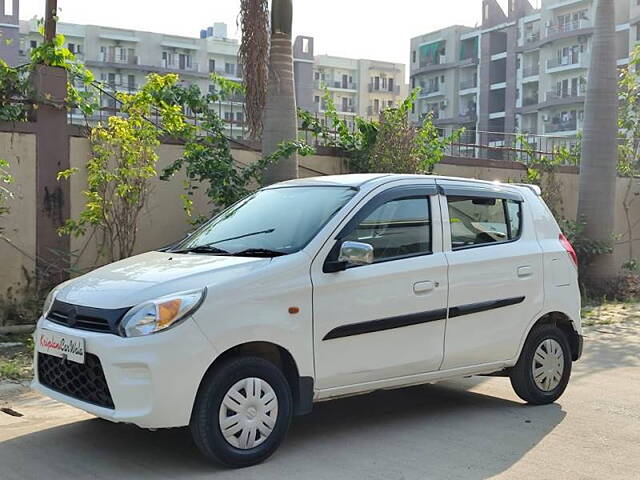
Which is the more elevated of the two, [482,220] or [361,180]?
[361,180]

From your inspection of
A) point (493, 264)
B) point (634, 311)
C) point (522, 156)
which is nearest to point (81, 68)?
point (493, 264)

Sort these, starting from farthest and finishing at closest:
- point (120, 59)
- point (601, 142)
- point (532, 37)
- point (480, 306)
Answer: point (532, 37)
point (120, 59)
point (601, 142)
point (480, 306)

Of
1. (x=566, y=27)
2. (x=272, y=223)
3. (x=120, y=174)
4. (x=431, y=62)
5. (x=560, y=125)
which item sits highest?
(x=566, y=27)

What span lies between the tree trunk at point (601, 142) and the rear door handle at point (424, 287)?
9572 mm

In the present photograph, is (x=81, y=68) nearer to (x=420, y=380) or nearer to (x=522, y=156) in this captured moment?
(x=420, y=380)

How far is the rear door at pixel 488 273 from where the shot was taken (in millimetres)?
5992

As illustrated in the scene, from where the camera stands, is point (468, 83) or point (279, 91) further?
point (468, 83)

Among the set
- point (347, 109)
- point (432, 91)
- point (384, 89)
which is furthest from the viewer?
point (384, 89)

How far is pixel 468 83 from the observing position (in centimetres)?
7656

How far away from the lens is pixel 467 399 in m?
6.94

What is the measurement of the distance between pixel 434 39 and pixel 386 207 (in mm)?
77141

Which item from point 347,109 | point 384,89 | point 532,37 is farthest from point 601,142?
point 384,89

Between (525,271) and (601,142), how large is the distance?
28.7ft

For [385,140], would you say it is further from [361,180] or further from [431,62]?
[431,62]
